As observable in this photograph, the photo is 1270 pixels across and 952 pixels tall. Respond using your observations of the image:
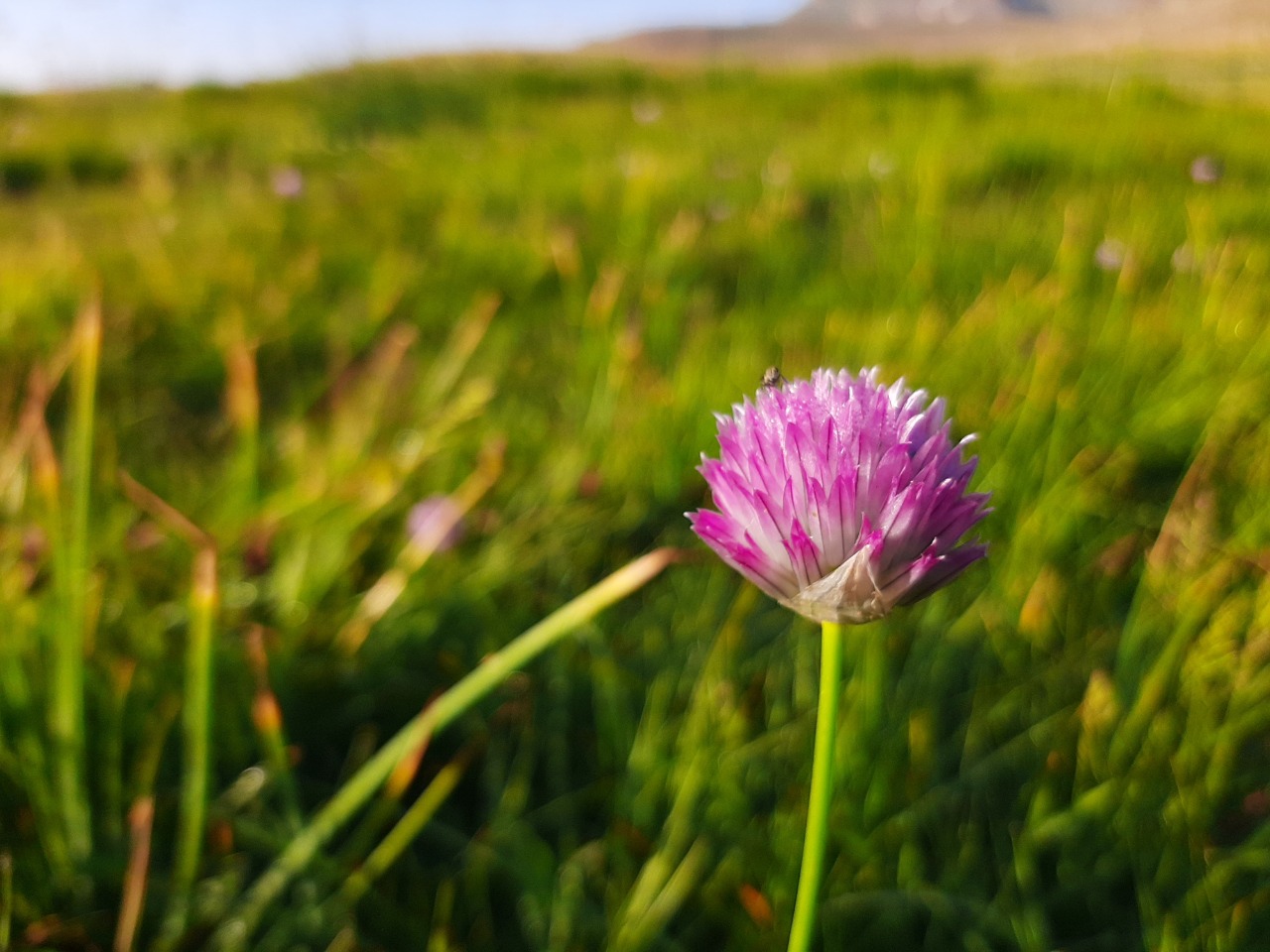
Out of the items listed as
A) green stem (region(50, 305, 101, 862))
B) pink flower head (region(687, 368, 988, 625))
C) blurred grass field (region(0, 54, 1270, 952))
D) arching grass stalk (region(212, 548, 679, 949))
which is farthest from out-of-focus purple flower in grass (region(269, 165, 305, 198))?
pink flower head (region(687, 368, 988, 625))

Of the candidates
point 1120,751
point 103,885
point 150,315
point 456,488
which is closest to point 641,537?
point 456,488

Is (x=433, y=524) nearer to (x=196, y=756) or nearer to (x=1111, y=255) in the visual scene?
(x=196, y=756)

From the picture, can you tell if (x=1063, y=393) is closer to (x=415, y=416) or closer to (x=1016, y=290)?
(x=1016, y=290)

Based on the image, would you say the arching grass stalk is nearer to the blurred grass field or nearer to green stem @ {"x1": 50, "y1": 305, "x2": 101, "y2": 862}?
the blurred grass field

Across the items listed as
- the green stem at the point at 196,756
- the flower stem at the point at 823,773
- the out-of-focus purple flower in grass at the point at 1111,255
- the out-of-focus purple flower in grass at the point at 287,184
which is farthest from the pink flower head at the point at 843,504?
the out-of-focus purple flower in grass at the point at 287,184

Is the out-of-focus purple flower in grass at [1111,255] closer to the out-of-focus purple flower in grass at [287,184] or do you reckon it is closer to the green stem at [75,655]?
the green stem at [75,655]
